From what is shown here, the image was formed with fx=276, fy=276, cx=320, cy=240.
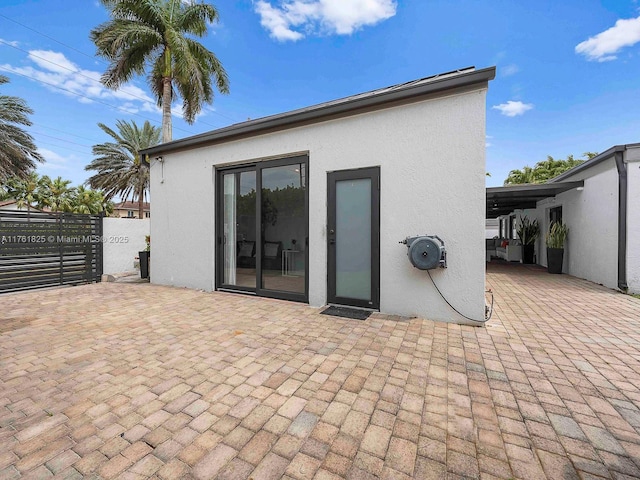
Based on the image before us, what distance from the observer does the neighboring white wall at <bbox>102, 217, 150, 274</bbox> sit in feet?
23.6

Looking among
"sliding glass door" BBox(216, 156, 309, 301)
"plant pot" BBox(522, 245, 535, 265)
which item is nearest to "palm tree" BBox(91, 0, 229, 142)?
"sliding glass door" BBox(216, 156, 309, 301)

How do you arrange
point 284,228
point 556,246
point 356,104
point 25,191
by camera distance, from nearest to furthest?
1. point 356,104
2. point 284,228
3. point 556,246
4. point 25,191

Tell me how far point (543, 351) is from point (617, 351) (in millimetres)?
721

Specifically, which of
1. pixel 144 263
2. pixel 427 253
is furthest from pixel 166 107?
pixel 427 253

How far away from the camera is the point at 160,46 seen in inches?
416

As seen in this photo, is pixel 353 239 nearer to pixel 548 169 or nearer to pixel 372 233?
pixel 372 233

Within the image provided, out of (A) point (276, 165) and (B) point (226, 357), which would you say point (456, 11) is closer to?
(A) point (276, 165)

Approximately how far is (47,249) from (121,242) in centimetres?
168

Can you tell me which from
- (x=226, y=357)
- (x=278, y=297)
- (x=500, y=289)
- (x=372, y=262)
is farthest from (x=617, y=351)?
(x=278, y=297)

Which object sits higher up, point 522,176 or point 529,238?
point 522,176

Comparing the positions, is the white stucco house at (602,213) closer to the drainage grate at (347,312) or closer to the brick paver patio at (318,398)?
the brick paver patio at (318,398)

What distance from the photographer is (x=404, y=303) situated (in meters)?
3.76

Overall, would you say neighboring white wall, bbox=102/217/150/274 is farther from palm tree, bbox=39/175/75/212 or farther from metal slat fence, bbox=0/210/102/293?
palm tree, bbox=39/175/75/212

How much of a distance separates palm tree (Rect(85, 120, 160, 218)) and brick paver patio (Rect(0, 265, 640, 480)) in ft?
53.9
